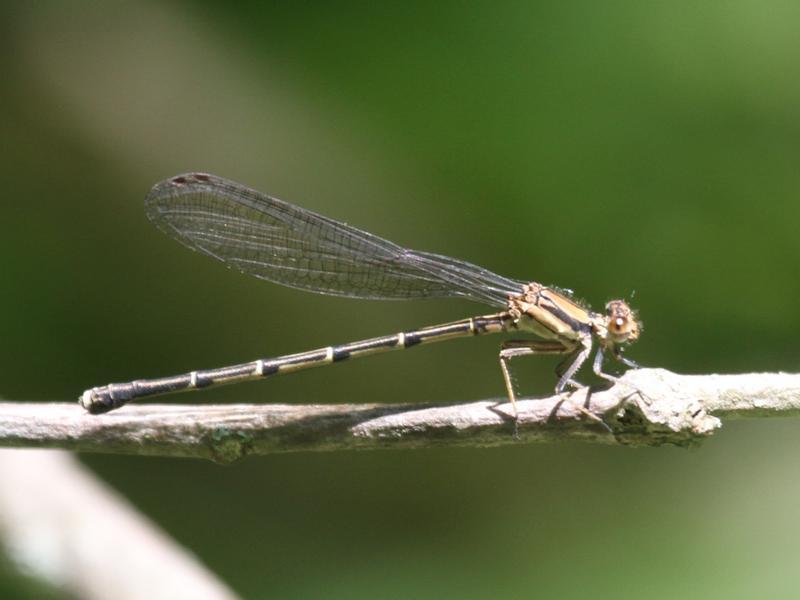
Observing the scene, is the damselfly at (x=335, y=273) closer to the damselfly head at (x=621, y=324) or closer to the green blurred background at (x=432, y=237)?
the damselfly head at (x=621, y=324)

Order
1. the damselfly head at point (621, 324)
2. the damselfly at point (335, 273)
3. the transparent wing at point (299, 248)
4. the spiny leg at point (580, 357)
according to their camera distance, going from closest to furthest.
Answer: the spiny leg at point (580, 357)
the damselfly head at point (621, 324)
the damselfly at point (335, 273)
the transparent wing at point (299, 248)

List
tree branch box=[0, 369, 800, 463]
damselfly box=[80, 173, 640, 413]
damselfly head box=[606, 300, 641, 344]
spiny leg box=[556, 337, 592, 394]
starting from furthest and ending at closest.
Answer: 1. damselfly box=[80, 173, 640, 413]
2. damselfly head box=[606, 300, 641, 344]
3. spiny leg box=[556, 337, 592, 394]
4. tree branch box=[0, 369, 800, 463]

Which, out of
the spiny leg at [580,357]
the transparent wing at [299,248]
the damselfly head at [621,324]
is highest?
the transparent wing at [299,248]

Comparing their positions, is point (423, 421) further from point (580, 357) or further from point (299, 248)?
point (299, 248)

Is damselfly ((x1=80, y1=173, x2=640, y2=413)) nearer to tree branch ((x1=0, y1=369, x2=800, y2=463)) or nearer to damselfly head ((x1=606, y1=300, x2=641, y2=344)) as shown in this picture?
damselfly head ((x1=606, y1=300, x2=641, y2=344))

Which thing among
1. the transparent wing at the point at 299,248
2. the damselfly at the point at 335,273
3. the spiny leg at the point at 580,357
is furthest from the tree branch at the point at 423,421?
the transparent wing at the point at 299,248

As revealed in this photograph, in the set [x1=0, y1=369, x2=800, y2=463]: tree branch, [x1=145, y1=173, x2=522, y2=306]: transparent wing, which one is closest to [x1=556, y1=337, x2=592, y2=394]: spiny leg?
[x1=145, y1=173, x2=522, y2=306]: transparent wing

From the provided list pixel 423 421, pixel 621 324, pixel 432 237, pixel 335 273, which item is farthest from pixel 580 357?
pixel 432 237

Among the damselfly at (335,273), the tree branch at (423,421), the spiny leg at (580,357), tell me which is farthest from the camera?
the damselfly at (335,273)
